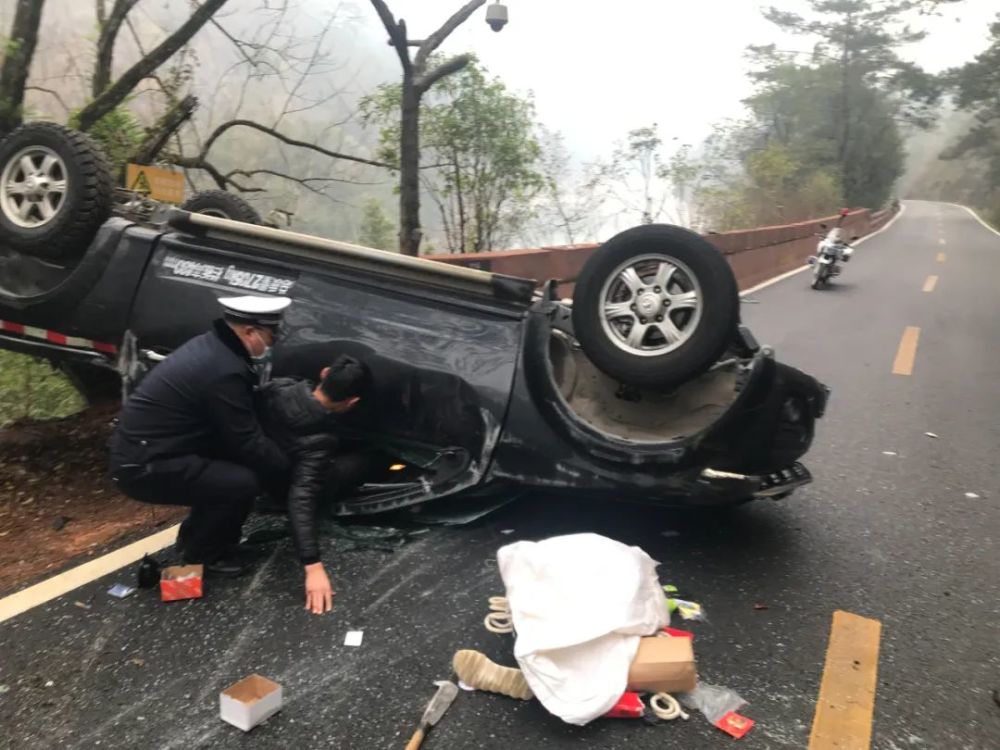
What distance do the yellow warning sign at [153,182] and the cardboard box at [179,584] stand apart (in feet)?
17.9

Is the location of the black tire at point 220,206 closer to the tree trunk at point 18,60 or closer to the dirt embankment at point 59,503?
the dirt embankment at point 59,503

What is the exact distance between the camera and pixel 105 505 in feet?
14.2

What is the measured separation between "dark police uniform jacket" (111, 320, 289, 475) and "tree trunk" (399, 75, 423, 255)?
6.50m

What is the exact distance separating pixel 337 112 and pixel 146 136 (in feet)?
20.3

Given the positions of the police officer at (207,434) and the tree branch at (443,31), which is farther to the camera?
the tree branch at (443,31)

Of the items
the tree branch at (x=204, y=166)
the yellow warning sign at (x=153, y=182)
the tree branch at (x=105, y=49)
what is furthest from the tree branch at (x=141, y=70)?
the yellow warning sign at (x=153, y=182)

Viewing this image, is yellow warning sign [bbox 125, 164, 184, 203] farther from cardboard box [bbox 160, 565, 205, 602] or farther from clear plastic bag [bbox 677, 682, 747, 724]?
clear plastic bag [bbox 677, 682, 747, 724]

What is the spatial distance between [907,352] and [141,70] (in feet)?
30.7

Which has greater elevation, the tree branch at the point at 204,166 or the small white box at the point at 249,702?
the tree branch at the point at 204,166

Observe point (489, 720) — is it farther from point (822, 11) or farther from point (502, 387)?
point (822, 11)

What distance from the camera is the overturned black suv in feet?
10.8

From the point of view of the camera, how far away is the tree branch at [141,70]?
8508 millimetres

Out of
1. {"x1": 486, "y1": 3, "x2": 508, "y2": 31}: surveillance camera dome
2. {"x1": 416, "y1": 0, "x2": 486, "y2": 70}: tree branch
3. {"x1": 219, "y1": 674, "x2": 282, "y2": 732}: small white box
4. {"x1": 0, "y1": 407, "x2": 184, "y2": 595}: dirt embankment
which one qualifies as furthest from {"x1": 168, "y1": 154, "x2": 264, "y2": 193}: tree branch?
{"x1": 219, "y1": 674, "x2": 282, "y2": 732}: small white box

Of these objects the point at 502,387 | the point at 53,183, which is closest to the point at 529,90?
the point at 53,183
